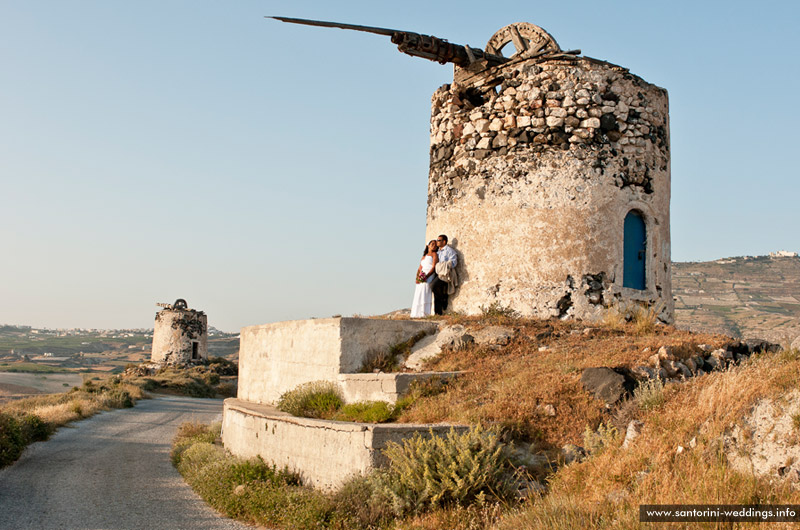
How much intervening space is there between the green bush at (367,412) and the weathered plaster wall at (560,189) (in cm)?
424

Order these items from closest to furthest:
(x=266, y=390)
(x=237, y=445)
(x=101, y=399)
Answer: (x=237, y=445)
(x=266, y=390)
(x=101, y=399)

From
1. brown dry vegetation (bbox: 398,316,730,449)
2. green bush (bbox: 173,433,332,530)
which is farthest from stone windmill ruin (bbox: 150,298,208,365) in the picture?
brown dry vegetation (bbox: 398,316,730,449)

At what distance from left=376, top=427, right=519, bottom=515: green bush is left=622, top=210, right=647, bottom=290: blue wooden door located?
21.9 ft

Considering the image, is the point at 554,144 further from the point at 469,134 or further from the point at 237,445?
the point at 237,445

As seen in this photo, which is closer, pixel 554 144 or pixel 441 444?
pixel 441 444

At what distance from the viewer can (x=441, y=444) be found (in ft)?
19.3

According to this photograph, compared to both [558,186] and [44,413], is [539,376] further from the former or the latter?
[44,413]

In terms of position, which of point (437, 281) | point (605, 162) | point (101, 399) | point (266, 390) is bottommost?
point (101, 399)

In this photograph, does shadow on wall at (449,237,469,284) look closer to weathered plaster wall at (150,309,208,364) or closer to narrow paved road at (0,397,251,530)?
narrow paved road at (0,397,251,530)

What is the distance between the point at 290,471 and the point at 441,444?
8.25ft

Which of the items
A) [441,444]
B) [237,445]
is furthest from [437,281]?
[441,444]

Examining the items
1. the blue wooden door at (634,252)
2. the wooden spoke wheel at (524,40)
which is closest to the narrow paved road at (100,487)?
the blue wooden door at (634,252)

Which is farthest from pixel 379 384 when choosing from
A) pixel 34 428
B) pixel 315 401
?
pixel 34 428

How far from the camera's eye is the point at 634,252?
11.7 meters
